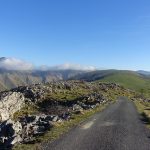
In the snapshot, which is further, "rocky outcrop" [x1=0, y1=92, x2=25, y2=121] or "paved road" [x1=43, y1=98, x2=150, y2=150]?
"rocky outcrop" [x1=0, y1=92, x2=25, y2=121]

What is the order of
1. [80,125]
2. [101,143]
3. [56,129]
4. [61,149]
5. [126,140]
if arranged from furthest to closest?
[80,125]
[56,129]
[126,140]
[101,143]
[61,149]

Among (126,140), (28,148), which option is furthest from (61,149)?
(126,140)

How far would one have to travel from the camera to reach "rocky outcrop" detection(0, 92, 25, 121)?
10806 centimetres

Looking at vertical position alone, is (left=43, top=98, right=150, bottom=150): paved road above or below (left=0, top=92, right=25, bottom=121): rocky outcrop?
above

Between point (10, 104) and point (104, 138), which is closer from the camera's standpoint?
point (104, 138)

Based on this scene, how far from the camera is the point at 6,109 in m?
115

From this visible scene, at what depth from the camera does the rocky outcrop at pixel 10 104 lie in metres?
108

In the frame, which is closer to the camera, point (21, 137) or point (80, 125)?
point (21, 137)

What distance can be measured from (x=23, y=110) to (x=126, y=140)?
8771cm

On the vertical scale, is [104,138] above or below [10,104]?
above

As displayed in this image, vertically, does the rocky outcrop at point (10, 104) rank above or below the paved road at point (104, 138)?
below

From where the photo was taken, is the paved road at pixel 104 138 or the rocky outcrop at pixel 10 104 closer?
the paved road at pixel 104 138

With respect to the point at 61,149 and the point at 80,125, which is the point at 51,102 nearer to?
the point at 80,125

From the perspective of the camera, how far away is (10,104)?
403 feet
